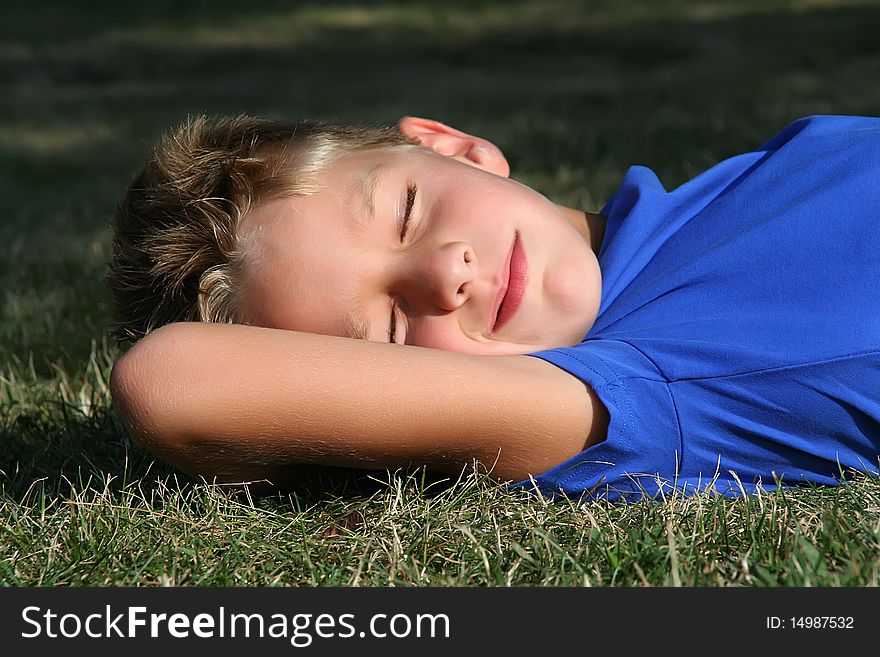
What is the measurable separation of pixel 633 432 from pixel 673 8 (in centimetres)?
1020

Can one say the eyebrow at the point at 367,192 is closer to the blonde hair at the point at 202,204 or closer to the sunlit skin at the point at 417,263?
the sunlit skin at the point at 417,263

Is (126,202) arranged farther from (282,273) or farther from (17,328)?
(17,328)

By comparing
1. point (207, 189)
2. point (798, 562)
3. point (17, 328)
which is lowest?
point (17, 328)

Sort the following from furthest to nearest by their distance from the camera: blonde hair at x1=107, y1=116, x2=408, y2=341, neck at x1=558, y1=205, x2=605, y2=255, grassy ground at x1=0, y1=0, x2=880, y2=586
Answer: neck at x1=558, y1=205, x2=605, y2=255 < blonde hair at x1=107, y1=116, x2=408, y2=341 < grassy ground at x1=0, y1=0, x2=880, y2=586

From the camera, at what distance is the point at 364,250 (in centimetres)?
224

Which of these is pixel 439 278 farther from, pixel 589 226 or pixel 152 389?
pixel 589 226

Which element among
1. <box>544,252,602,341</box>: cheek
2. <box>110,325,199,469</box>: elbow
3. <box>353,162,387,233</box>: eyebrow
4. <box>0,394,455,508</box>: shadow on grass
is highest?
<box>353,162,387,233</box>: eyebrow

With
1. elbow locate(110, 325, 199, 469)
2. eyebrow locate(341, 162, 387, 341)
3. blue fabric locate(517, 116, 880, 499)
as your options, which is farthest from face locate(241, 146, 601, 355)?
elbow locate(110, 325, 199, 469)

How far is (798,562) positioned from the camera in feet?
5.84

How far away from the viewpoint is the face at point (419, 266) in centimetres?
223

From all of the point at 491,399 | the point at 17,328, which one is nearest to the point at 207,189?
the point at 491,399

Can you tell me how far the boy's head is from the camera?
2.24 meters

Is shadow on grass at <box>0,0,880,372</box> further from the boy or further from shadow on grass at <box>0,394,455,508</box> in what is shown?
the boy

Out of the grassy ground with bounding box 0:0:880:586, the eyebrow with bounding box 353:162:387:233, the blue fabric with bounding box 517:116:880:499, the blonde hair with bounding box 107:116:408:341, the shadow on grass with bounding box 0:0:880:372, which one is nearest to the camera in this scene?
the grassy ground with bounding box 0:0:880:586
